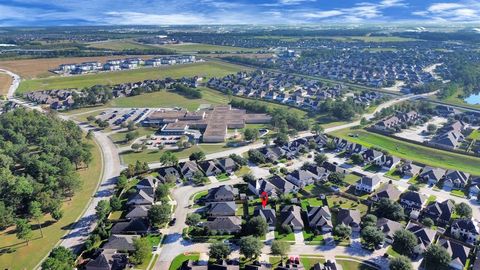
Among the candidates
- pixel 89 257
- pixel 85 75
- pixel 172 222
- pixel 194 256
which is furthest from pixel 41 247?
pixel 85 75

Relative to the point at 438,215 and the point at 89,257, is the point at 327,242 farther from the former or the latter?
the point at 89,257

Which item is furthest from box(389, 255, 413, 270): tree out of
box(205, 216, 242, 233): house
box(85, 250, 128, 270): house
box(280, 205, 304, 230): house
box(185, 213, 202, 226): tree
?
box(85, 250, 128, 270): house

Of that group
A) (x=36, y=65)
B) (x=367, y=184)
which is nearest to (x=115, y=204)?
(x=367, y=184)

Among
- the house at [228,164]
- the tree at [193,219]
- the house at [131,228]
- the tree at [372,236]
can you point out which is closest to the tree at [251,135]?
the house at [228,164]

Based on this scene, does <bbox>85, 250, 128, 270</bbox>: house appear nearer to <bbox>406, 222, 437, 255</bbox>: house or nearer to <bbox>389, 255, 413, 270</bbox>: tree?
<bbox>389, 255, 413, 270</bbox>: tree

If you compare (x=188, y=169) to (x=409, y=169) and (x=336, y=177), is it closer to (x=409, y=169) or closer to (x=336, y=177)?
(x=336, y=177)

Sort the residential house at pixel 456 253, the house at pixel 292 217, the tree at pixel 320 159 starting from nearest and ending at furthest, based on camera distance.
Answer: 1. the residential house at pixel 456 253
2. the house at pixel 292 217
3. the tree at pixel 320 159

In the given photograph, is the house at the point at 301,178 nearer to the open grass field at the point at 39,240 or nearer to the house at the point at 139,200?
the house at the point at 139,200
